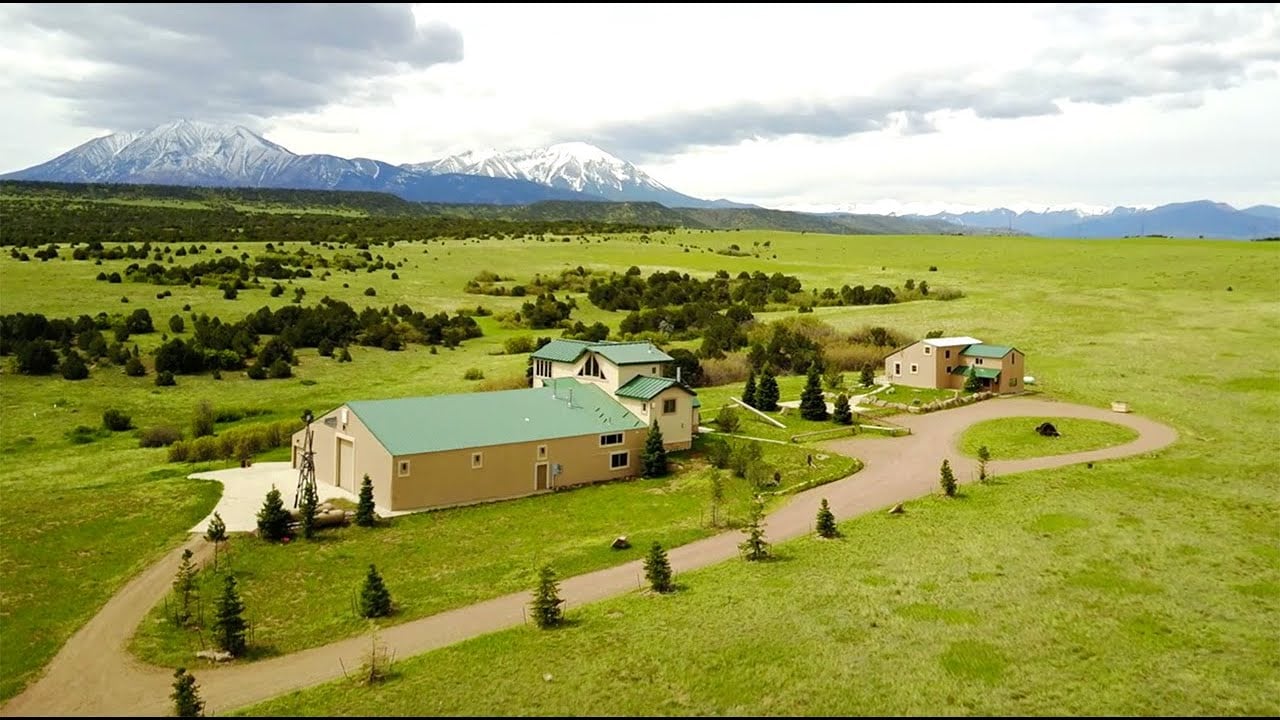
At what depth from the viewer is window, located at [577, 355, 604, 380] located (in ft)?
167

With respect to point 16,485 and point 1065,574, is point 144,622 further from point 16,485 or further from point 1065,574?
point 1065,574

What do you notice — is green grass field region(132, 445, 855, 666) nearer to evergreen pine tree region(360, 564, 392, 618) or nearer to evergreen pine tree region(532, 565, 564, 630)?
evergreen pine tree region(360, 564, 392, 618)

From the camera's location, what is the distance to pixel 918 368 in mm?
66938

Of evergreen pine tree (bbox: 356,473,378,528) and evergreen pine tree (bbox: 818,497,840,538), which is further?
evergreen pine tree (bbox: 356,473,378,528)

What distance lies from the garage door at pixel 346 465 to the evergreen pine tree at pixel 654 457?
14905mm

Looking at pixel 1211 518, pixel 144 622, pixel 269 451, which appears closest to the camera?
pixel 144 622

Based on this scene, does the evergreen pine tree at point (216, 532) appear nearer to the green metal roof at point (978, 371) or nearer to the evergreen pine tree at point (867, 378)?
the evergreen pine tree at point (867, 378)

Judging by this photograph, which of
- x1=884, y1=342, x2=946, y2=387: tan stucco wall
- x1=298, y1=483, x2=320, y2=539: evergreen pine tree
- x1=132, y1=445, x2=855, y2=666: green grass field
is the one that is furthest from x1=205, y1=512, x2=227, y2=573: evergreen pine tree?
x1=884, y1=342, x2=946, y2=387: tan stucco wall

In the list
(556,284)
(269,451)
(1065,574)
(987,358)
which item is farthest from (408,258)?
(1065,574)

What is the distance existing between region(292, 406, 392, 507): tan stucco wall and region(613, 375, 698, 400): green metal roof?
1483 cm

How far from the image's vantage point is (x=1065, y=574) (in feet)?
93.4

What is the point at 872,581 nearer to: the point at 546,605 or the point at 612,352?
the point at 546,605

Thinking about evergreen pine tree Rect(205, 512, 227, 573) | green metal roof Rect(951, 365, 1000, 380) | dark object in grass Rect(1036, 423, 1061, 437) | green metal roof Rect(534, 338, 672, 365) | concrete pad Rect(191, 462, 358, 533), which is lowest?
concrete pad Rect(191, 462, 358, 533)

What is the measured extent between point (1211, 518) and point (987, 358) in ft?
98.2
